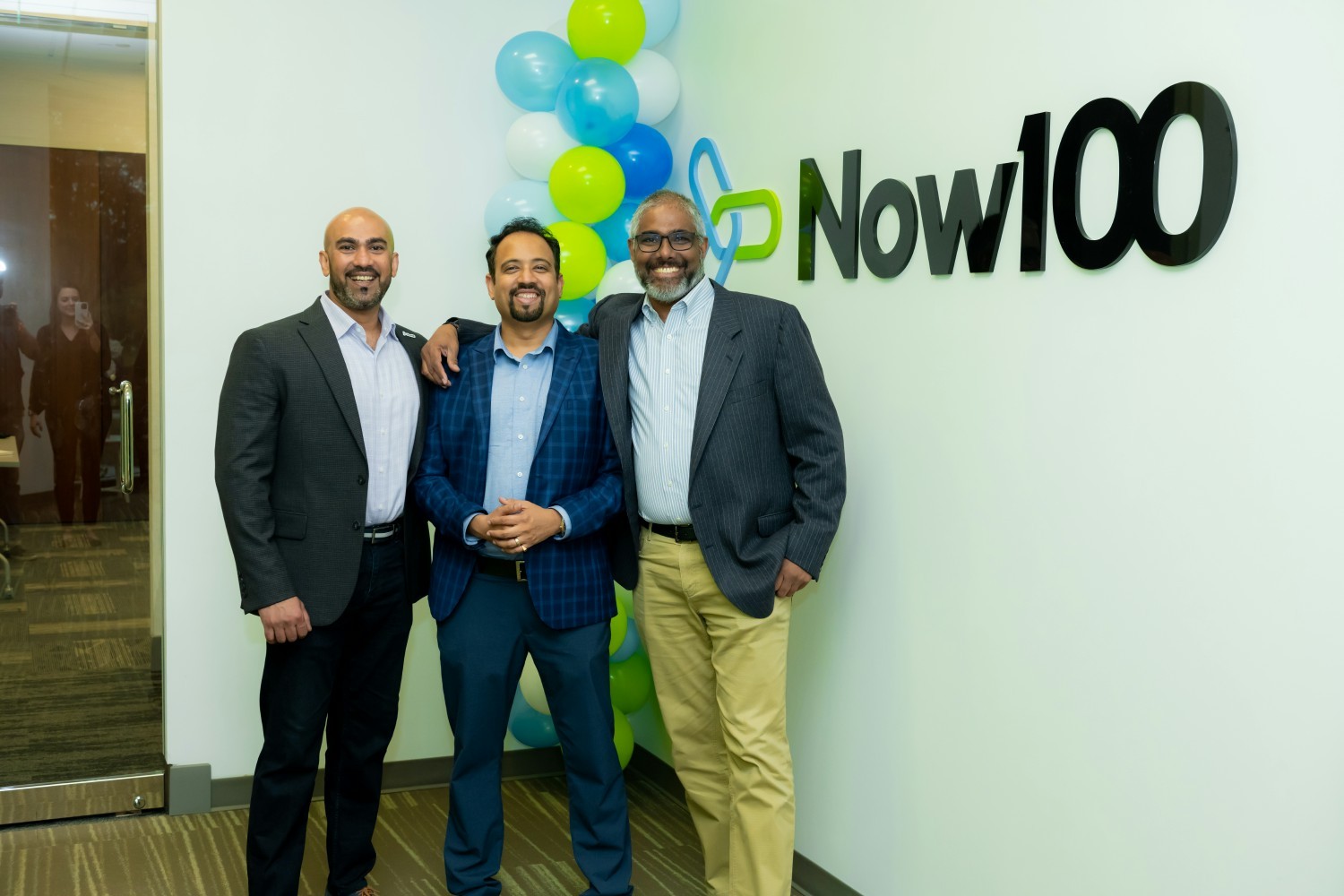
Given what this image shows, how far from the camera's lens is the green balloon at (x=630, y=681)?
3793 millimetres

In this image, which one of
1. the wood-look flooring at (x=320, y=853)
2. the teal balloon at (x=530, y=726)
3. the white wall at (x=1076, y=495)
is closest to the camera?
the white wall at (x=1076, y=495)

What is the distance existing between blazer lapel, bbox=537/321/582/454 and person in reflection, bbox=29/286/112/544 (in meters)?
1.78

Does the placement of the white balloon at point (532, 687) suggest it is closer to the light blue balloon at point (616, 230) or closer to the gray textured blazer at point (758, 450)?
the gray textured blazer at point (758, 450)

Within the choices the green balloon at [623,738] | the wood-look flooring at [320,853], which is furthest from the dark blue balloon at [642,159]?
the wood-look flooring at [320,853]

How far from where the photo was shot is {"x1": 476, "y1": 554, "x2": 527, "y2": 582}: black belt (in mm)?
2898

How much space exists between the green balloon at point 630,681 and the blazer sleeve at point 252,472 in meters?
1.32

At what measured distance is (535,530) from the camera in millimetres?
2760

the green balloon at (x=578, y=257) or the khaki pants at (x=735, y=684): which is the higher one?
the green balloon at (x=578, y=257)

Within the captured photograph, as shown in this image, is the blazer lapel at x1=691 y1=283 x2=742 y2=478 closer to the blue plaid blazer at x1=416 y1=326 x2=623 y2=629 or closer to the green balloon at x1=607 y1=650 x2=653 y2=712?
the blue plaid blazer at x1=416 y1=326 x2=623 y2=629

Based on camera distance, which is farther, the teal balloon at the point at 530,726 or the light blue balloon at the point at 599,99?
the teal balloon at the point at 530,726

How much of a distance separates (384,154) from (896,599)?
2310 mm

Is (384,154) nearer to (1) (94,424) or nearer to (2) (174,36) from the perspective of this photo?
(2) (174,36)

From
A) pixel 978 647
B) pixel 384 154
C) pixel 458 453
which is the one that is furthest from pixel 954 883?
pixel 384 154

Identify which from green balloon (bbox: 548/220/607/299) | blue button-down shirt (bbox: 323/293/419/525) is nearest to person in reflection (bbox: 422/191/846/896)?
blue button-down shirt (bbox: 323/293/419/525)
